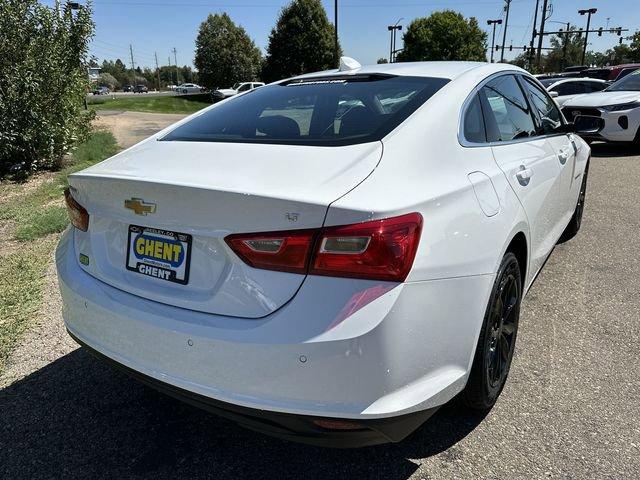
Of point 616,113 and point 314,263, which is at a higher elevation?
point 314,263

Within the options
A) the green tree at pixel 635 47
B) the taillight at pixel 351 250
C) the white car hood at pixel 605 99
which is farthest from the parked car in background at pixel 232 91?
the green tree at pixel 635 47

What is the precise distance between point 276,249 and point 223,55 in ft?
165

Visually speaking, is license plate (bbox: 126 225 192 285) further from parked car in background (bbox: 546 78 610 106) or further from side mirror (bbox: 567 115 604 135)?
parked car in background (bbox: 546 78 610 106)

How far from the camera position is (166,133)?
112 inches

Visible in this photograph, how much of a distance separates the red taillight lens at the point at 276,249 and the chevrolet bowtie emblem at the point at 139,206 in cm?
38

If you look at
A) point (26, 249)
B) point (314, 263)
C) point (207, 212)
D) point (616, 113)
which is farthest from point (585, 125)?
point (616, 113)

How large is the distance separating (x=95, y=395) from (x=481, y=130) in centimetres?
244

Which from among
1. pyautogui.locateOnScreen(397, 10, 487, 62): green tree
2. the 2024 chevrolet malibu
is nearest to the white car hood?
the 2024 chevrolet malibu

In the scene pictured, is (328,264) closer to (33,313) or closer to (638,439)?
(638,439)

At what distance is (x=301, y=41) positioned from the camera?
4628 centimetres

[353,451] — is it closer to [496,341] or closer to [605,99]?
[496,341]

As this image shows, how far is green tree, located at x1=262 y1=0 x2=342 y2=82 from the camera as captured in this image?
46.5m

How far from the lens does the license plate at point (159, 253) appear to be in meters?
1.96

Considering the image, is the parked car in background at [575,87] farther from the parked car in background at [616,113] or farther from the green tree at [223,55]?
the green tree at [223,55]
